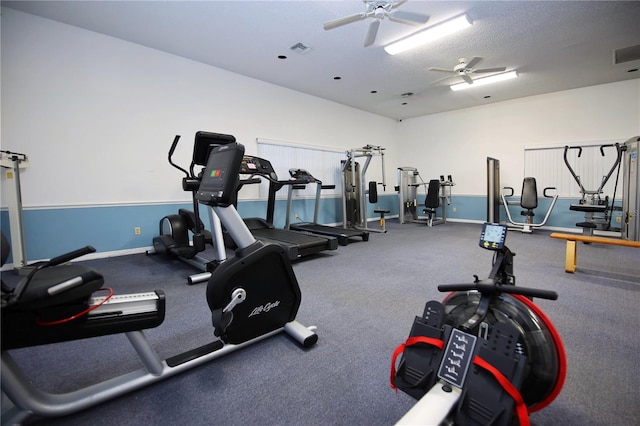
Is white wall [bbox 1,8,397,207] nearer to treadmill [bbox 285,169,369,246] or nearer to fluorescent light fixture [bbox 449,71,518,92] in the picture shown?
treadmill [bbox 285,169,369,246]

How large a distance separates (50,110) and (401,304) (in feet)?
15.4

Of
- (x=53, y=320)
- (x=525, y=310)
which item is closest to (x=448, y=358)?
(x=525, y=310)

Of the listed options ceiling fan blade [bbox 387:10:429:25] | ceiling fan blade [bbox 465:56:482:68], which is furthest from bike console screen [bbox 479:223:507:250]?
ceiling fan blade [bbox 465:56:482:68]

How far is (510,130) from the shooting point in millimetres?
6723

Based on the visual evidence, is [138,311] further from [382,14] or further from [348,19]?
[382,14]

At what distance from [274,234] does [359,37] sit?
3.04 metres

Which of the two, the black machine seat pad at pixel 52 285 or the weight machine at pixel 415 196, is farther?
the weight machine at pixel 415 196

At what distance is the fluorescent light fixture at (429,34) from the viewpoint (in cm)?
341

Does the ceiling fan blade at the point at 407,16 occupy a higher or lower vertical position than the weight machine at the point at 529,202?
higher

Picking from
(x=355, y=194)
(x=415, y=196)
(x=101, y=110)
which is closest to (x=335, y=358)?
(x=101, y=110)

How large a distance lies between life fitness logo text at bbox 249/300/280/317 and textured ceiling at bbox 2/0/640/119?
3.14m

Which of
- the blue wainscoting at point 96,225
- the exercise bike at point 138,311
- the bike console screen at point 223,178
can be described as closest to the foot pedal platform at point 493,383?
the exercise bike at point 138,311

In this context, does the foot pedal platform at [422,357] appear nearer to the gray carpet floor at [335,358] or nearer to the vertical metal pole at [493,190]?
the gray carpet floor at [335,358]

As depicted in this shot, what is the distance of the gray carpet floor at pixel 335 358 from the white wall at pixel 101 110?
148cm
